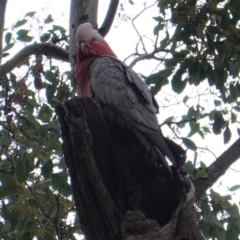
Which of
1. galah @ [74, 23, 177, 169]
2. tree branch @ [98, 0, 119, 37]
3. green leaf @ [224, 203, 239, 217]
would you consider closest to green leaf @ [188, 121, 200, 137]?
green leaf @ [224, 203, 239, 217]

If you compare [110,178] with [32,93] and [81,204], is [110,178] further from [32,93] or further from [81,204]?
[32,93]

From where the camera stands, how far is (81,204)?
2996mm

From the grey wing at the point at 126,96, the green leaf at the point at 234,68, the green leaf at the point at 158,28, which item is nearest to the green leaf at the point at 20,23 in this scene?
the grey wing at the point at 126,96

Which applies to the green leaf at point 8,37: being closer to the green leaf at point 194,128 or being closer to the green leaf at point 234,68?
the green leaf at point 194,128

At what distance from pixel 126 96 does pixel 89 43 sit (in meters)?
0.64

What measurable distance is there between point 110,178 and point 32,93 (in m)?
1.76

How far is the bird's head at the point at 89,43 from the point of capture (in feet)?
13.4

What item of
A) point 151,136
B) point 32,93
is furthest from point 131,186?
point 32,93

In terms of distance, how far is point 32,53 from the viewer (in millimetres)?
4648

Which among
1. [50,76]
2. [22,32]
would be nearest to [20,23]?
[22,32]

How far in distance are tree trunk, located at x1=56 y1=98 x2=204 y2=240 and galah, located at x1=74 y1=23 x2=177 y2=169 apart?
101 millimetres

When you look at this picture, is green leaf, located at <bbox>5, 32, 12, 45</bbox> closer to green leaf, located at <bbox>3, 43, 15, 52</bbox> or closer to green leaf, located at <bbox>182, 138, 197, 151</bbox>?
green leaf, located at <bbox>3, 43, 15, 52</bbox>

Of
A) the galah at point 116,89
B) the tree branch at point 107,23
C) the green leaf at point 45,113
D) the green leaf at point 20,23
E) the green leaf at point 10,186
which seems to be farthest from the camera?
the green leaf at point 20,23

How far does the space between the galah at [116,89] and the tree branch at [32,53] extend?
43 centimetres
